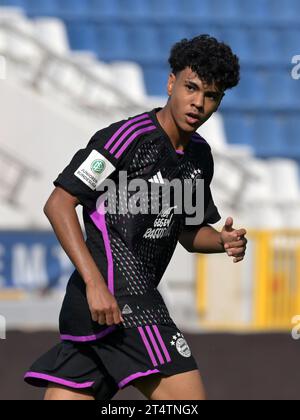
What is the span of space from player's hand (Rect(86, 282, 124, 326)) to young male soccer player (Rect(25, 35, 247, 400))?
0.10 meters

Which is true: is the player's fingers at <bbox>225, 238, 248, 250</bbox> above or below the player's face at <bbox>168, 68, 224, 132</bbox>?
below

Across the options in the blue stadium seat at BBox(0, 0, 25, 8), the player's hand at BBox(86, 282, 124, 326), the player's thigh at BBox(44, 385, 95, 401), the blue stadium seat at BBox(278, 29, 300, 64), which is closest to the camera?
the player's hand at BBox(86, 282, 124, 326)

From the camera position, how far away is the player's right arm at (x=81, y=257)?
3734 millimetres

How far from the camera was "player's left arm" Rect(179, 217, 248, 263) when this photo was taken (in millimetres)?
4098

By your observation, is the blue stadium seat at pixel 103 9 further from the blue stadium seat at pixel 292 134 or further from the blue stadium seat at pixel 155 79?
the blue stadium seat at pixel 292 134

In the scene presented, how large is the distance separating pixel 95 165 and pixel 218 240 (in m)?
0.68

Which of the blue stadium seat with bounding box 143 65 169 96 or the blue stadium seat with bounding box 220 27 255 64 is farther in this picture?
the blue stadium seat with bounding box 220 27 255 64

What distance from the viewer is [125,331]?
3.98m

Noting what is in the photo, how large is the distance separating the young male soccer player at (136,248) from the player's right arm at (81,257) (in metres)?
0.02

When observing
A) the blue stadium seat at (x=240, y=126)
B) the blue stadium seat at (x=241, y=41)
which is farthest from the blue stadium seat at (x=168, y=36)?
the blue stadium seat at (x=240, y=126)

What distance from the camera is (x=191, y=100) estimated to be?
3.93 meters

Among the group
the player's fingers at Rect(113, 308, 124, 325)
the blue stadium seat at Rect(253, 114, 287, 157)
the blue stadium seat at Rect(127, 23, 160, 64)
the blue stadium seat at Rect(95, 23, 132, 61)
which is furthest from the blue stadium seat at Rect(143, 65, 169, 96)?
the player's fingers at Rect(113, 308, 124, 325)

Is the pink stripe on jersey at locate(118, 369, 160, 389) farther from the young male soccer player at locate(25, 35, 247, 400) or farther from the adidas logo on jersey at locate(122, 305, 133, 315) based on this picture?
the adidas logo on jersey at locate(122, 305, 133, 315)
